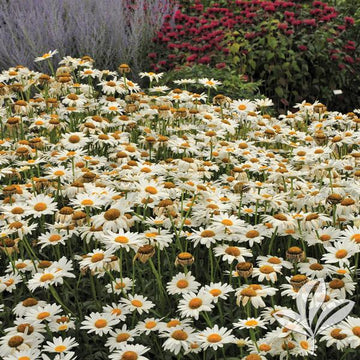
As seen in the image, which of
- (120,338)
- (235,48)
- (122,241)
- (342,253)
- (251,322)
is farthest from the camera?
(235,48)

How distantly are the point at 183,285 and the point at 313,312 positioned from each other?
567 millimetres

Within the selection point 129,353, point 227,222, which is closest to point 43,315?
point 129,353

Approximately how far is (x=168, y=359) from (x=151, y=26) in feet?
19.7

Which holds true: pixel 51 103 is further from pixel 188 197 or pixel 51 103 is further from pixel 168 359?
pixel 168 359

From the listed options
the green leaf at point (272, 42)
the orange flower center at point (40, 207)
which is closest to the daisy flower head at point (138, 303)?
the orange flower center at point (40, 207)

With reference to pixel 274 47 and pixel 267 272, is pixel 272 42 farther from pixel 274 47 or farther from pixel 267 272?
pixel 267 272

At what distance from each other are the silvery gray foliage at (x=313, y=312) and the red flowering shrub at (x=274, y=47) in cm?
484

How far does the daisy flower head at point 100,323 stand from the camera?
7.52 feet

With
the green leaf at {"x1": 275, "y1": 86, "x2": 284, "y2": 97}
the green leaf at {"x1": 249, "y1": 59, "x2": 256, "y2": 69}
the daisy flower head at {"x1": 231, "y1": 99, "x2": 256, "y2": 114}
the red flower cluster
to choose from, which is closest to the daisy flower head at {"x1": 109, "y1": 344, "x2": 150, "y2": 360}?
the daisy flower head at {"x1": 231, "y1": 99, "x2": 256, "y2": 114}

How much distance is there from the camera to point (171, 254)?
303 centimetres

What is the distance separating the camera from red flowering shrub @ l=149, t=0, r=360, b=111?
23.1 feet

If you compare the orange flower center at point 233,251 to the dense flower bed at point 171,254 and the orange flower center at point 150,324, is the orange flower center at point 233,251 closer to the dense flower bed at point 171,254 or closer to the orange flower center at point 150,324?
the dense flower bed at point 171,254

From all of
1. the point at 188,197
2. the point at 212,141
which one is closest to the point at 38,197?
the point at 188,197

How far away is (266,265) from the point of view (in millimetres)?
2512
